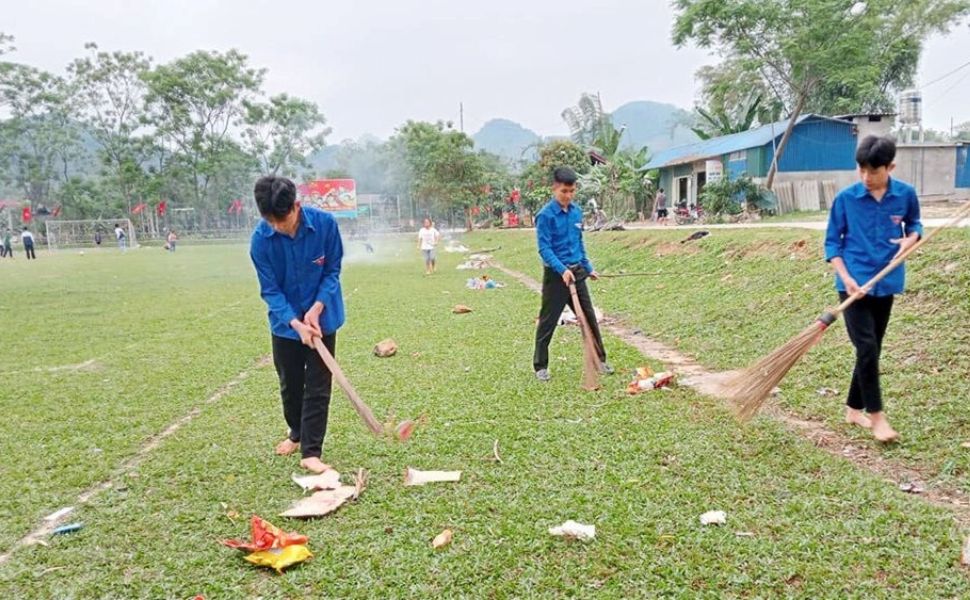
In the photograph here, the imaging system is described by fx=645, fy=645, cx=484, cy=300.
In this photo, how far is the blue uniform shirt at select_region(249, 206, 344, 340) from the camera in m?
3.70

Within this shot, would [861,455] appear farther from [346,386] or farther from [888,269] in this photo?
[346,386]

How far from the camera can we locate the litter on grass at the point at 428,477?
3.60m

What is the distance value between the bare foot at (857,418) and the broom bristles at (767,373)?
0.52 meters

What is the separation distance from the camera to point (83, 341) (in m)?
8.73

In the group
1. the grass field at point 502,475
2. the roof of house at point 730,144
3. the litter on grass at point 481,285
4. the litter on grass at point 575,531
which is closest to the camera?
the grass field at point 502,475

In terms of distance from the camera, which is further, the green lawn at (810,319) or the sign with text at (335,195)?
the sign with text at (335,195)

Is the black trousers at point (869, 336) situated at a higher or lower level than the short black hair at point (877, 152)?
lower

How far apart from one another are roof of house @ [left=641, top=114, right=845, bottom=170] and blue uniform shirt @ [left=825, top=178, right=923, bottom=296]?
21.0 m

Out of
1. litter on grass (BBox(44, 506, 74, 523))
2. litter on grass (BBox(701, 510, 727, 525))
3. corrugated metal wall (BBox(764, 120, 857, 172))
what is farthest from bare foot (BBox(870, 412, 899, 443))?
corrugated metal wall (BBox(764, 120, 857, 172))

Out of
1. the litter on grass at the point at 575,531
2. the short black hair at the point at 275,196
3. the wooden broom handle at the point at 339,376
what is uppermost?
the short black hair at the point at 275,196

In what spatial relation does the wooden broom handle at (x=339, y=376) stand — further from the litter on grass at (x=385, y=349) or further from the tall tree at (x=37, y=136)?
the tall tree at (x=37, y=136)

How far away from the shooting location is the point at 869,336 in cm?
381

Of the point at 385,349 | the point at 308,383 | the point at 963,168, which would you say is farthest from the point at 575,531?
the point at 963,168

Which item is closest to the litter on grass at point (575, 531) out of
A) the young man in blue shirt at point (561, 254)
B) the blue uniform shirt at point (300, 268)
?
the blue uniform shirt at point (300, 268)
